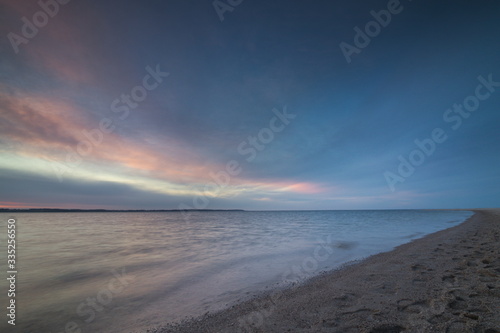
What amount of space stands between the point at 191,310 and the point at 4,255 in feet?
51.2

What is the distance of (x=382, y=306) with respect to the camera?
15.1 ft

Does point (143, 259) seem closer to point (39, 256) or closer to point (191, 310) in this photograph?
point (39, 256)

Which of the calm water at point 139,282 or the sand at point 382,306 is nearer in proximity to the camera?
the sand at point 382,306

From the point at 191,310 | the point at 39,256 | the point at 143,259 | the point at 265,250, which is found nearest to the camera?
the point at 191,310

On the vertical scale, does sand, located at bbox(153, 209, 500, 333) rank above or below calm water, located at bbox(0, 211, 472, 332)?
above

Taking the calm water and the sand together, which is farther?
the calm water

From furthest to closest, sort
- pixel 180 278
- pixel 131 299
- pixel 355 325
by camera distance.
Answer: pixel 180 278, pixel 131 299, pixel 355 325

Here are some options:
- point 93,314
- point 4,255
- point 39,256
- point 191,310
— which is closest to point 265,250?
point 191,310

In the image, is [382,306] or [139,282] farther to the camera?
[139,282]

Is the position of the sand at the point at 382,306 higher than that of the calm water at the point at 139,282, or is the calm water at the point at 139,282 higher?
the sand at the point at 382,306

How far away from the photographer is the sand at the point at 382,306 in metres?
3.84

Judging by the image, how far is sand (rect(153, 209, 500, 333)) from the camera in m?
3.84

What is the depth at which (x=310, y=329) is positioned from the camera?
402cm

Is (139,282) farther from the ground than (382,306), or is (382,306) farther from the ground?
(382,306)
